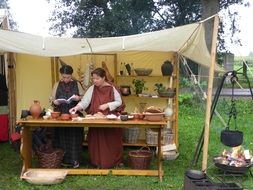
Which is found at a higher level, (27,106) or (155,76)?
(155,76)

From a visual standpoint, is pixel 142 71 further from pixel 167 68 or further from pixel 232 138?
pixel 232 138

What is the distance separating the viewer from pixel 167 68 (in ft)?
20.9

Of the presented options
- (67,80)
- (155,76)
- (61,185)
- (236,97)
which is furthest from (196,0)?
A: (61,185)

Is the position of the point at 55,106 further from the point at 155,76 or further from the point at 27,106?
the point at 155,76

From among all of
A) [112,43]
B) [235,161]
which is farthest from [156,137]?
[112,43]

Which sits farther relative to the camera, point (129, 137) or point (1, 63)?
point (1, 63)

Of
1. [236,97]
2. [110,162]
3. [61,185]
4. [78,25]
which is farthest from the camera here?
[78,25]

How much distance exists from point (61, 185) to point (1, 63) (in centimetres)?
321

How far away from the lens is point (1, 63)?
23.3ft

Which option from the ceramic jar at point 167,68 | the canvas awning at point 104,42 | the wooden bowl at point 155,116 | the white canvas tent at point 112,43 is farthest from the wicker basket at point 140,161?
the ceramic jar at point 167,68

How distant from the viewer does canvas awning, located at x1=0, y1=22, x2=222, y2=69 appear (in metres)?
4.67

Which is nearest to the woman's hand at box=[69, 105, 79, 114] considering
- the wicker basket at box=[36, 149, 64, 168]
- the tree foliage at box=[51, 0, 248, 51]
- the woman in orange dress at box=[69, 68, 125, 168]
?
the woman in orange dress at box=[69, 68, 125, 168]

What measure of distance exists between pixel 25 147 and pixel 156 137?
7.28 feet

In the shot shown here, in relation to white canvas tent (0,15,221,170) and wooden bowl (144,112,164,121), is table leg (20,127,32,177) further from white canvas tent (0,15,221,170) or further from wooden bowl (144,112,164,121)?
wooden bowl (144,112,164,121)
